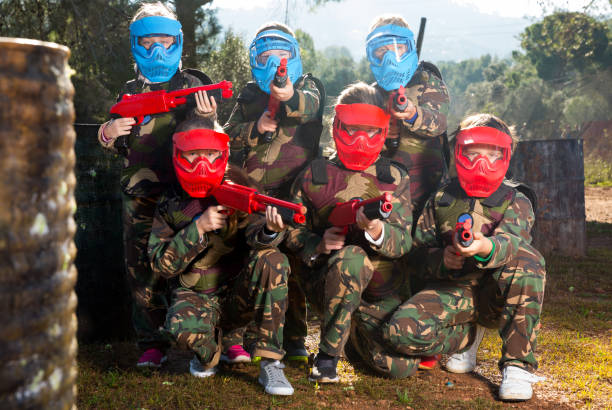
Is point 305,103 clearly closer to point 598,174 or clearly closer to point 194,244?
point 194,244

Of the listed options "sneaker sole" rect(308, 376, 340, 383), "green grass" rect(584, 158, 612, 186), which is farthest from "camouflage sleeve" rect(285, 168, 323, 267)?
"green grass" rect(584, 158, 612, 186)

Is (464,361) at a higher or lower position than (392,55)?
lower

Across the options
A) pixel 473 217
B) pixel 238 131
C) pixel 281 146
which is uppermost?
pixel 238 131

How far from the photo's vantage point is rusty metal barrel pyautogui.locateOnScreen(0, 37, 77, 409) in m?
0.84

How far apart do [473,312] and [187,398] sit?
6.35ft

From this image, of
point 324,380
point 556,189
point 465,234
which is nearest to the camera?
point 465,234

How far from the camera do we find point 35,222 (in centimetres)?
88

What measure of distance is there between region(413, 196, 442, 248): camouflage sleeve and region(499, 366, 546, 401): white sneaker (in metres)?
0.93

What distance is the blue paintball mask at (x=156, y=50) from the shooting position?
4098 mm

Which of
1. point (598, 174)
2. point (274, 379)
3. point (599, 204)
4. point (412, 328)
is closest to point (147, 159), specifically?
point (274, 379)

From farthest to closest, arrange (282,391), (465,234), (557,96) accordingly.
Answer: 1. (557,96)
2. (282,391)
3. (465,234)

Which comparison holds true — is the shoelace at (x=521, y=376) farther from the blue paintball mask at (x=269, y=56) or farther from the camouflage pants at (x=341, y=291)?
the blue paintball mask at (x=269, y=56)

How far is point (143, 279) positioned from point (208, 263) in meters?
0.58

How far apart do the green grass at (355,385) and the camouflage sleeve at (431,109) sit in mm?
1698
